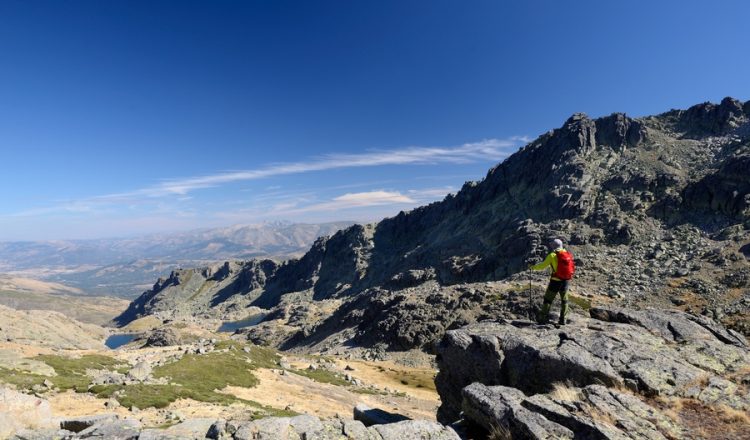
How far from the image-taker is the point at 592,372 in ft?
57.5

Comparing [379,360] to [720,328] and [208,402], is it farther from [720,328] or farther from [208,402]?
[720,328]

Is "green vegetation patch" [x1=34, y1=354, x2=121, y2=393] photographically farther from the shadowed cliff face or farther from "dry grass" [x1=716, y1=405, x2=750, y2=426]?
the shadowed cliff face

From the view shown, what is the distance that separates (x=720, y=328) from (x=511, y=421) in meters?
17.9

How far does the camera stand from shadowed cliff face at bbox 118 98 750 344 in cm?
10531

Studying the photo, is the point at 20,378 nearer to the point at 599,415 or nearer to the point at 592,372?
the point at 599,415

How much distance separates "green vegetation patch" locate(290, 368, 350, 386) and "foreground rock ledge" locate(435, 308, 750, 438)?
36.6m

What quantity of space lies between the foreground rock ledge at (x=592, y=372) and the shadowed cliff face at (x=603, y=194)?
273 ft

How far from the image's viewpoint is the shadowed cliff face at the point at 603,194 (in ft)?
346

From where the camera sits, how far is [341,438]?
13555 millimetres

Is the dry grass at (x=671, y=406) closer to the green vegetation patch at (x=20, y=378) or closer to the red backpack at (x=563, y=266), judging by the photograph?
the red backpack at (x=563, y=266)

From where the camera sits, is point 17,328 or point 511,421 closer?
point 511,421

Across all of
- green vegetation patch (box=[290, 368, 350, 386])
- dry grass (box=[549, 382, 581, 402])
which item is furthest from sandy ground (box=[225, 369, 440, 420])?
dry grass (box=[549, 382, 581, 402])

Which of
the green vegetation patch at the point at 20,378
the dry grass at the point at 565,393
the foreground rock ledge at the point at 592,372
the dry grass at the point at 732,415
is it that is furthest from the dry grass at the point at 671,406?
the green vegetation patch at the point at 20,378

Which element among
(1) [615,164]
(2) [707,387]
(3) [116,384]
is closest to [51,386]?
(3) [116,384]
